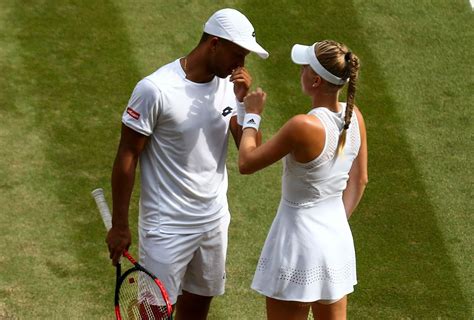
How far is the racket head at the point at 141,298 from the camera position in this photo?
22.5 ft

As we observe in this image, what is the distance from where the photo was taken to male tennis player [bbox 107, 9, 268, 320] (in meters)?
6.82

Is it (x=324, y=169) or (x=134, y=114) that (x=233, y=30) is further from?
(x=324, y=169)

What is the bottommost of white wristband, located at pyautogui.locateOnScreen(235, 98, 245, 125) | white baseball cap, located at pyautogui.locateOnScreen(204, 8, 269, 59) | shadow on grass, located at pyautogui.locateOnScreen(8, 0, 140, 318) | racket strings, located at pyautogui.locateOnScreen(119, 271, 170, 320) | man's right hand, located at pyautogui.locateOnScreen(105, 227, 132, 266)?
shadow on grass, located at pyautogui.locateOnScreen(8, 0, 140, 318)

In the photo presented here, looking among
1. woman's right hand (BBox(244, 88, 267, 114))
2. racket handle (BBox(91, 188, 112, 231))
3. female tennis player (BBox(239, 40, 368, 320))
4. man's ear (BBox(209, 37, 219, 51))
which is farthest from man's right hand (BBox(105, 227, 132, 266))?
man's ear (BBox(209, 37, 219, 51))

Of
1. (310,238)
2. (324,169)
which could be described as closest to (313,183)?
(324,169)

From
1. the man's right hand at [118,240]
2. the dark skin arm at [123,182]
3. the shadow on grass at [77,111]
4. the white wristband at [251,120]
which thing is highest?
the white wristband at [251,120]

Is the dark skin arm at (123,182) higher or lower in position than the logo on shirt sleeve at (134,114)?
lower

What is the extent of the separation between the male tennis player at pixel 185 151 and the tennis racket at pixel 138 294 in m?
0.14

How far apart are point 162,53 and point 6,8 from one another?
5.64ft

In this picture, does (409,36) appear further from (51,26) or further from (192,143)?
(192,143)

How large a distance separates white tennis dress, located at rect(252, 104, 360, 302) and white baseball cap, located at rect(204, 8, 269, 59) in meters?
0.67

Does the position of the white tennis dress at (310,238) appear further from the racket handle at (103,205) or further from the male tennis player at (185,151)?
the racket handle at (103,205)

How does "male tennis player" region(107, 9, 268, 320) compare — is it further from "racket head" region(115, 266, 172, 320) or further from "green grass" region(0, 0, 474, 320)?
"green grass" region(0, 0, 474, 320)

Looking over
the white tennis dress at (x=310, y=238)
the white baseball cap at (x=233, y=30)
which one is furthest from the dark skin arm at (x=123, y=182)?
the white tennis dress at (x=310, y=238)
